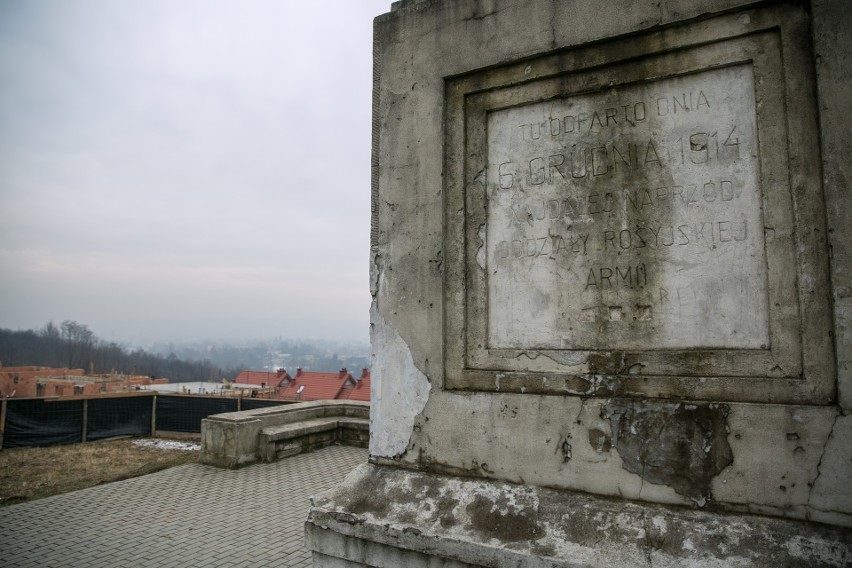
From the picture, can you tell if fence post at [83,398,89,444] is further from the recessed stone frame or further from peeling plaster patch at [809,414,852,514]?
peeling plaster patch at [809,414,852,514]

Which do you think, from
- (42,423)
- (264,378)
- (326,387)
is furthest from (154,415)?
(264,378)

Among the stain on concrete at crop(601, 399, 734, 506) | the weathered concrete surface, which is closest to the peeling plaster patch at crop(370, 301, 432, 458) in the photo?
the weathered concrete surface

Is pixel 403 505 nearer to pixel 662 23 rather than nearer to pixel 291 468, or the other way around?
pixel 662 23

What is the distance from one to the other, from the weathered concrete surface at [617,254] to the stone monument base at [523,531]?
0.09 m

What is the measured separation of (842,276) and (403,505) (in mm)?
2313

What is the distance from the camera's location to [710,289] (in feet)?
8.16

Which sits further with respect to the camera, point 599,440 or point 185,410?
point 185,410

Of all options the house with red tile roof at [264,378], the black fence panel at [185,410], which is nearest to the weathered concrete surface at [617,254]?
the black fence panel at [185,410]

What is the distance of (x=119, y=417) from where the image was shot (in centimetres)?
1270

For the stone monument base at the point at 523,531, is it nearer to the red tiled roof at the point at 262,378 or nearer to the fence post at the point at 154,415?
the fence post at the point at 154,415

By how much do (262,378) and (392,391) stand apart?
41476 mm

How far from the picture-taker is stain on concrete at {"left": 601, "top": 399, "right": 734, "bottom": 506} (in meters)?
2.34

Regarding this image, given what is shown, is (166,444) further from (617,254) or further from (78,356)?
(78,356)

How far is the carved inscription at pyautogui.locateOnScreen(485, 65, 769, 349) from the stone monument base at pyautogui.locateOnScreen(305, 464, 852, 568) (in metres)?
0.77
